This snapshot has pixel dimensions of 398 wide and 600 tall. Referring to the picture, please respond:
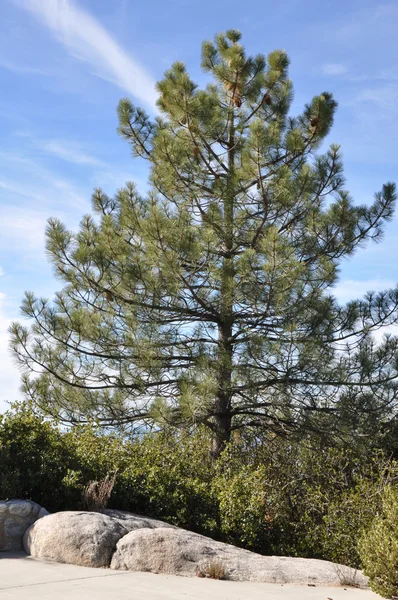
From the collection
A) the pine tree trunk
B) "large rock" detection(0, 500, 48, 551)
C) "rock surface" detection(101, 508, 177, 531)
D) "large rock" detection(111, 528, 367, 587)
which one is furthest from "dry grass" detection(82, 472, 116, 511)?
the pine tree trunk

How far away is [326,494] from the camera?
8570 mm

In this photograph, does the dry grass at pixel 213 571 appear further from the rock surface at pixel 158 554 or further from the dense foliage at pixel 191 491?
the dense foliage at pixel 191 491

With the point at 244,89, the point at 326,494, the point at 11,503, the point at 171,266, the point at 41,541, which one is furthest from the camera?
the point at 244,89

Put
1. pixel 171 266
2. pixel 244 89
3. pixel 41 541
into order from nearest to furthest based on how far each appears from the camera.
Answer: pixel 41 541 < pixel 171 266 < pixel 244 89

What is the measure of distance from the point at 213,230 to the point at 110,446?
13.6 ft

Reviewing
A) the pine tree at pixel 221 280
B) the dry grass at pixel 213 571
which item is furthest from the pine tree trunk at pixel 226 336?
the dry grass at pixel 213 571

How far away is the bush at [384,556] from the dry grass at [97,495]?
9.75 feet

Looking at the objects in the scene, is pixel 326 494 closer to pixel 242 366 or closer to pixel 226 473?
pixel 226 473

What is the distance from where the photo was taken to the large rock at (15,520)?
6.65 metres

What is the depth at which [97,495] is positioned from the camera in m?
7.49

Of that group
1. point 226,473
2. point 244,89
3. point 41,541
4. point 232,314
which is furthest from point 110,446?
point 244,89

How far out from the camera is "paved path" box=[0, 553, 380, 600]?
487 cm

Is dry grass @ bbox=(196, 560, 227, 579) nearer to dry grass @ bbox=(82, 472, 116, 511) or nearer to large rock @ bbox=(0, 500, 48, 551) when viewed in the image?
dry grass @ bbox=(82, 472, 116, 511)

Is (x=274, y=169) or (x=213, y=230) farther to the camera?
(x=274, y=169)
